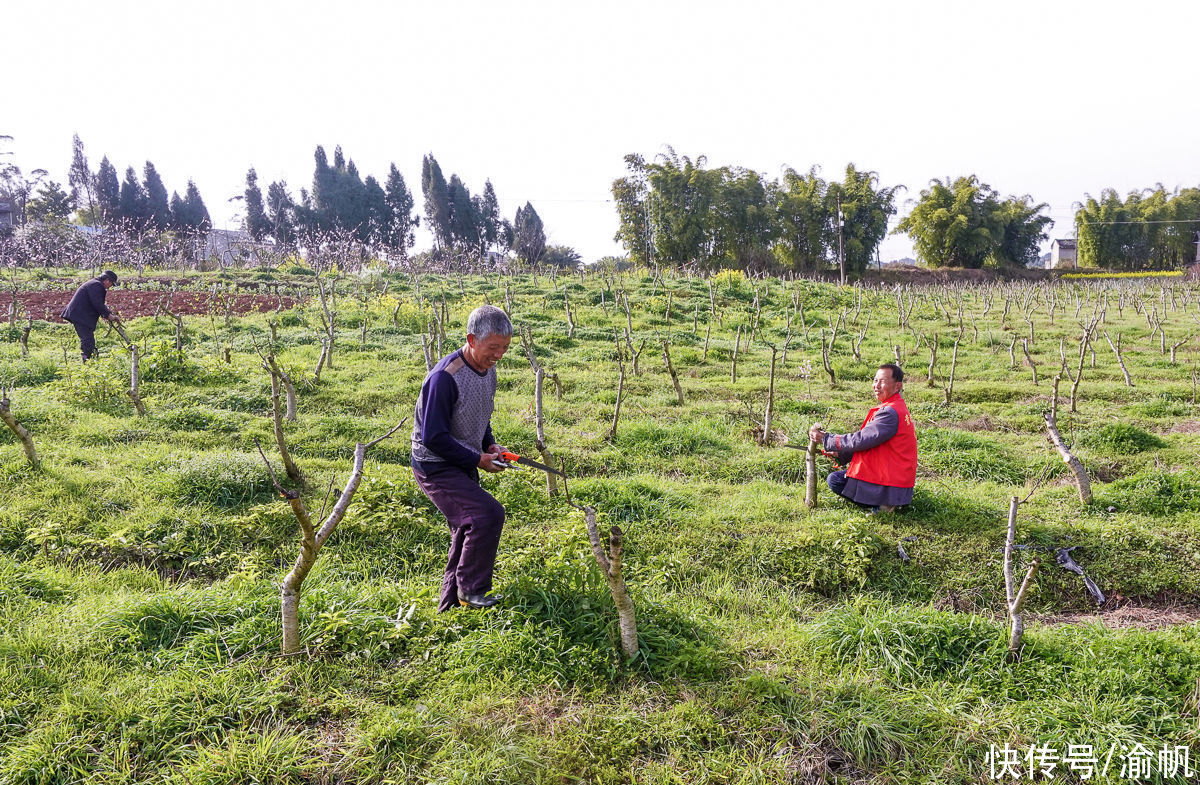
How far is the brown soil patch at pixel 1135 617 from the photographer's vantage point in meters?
4.14

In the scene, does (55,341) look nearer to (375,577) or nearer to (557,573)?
(375,577)

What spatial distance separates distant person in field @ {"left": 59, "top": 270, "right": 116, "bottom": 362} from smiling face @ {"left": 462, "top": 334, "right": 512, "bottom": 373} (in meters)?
9.38

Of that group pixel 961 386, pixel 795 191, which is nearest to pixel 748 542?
pixel 961 386

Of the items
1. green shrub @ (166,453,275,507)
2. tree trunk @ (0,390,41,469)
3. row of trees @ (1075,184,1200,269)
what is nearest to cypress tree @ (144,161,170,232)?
tree trunk @ (0,390,41,469)

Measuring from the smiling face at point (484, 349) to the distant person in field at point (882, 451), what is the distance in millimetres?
2776

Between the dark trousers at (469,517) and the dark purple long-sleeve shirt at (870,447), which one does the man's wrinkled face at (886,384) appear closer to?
the dark purple long-sleeve shirt at (870,447)

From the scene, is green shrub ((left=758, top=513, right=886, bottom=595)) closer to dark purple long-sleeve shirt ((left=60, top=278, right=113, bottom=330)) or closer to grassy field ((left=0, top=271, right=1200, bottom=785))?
grassy field ((left=0, top=271, right=1200, bottom=785))

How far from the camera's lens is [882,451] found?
5.14 meters

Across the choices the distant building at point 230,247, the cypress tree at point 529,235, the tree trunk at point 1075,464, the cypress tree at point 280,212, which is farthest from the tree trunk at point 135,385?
the cypress tree at point 280,212

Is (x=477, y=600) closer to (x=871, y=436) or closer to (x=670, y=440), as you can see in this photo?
(x=871, y=436)

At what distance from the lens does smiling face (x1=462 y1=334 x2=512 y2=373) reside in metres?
3.51

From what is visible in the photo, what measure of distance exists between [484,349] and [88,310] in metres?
9.95

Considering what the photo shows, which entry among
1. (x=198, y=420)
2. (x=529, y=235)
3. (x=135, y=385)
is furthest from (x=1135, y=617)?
(x=529, y=235)

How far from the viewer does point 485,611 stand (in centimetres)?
376
